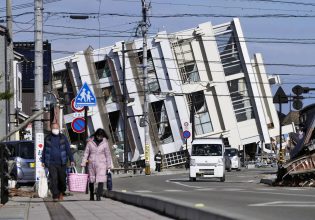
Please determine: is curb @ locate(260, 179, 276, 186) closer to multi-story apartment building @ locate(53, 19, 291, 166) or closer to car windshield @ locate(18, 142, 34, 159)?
car windshield @ locate(18, 142, 34, 159)

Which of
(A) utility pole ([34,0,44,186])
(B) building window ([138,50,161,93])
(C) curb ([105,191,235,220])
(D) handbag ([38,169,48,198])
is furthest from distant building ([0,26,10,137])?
(B) building window ([138,50,161,93])

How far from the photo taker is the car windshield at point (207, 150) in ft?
127

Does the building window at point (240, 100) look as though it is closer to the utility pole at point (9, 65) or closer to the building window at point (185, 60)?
the building window at point (185, 60)

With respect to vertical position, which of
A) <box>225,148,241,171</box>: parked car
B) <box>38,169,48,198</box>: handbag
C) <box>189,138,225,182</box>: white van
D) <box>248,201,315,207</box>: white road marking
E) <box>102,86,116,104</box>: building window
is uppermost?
<box>102,86,116,104</box>: building window

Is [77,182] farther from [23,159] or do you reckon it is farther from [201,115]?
[201,115]

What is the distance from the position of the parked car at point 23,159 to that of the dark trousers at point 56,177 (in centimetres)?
1267

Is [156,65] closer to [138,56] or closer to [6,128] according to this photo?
[138,56]

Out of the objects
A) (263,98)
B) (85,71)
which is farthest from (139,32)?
(263,98)

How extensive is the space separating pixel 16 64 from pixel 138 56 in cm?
2463

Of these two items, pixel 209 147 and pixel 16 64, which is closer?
pixel 209 147

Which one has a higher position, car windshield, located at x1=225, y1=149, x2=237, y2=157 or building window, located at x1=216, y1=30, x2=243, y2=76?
building window, located at x1=216, y1=30, x2=243, y2=76

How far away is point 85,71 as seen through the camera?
7425 cm

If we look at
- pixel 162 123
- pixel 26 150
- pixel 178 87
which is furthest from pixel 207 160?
pixel 162 123

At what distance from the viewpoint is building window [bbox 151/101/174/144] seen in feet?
244
